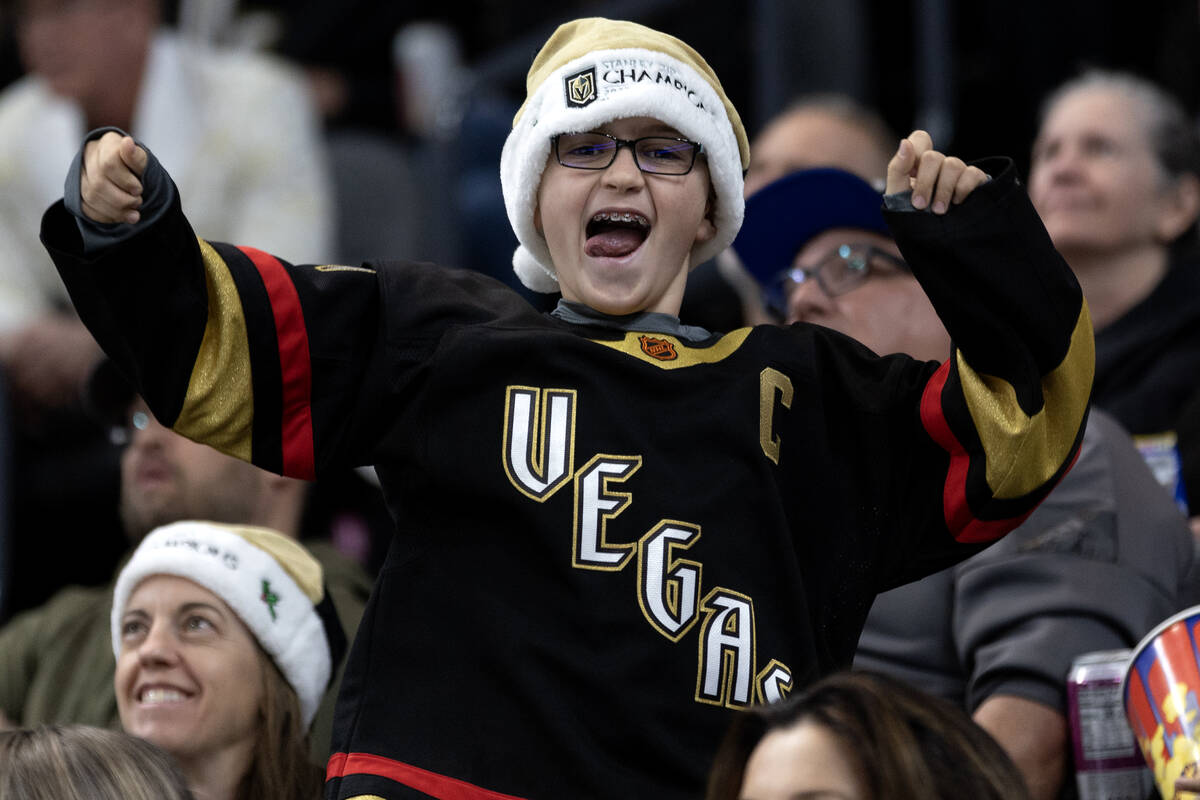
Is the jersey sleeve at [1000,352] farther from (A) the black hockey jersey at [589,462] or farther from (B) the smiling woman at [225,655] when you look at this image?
(B) the smiling woman at [225,655]

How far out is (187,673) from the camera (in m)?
3.15

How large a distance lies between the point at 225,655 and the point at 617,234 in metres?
1.24

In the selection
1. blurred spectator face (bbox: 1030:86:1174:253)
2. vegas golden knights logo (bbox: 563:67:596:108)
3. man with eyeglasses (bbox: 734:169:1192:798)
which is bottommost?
man with eyeglasses (bbox: 734:169:1192:798)

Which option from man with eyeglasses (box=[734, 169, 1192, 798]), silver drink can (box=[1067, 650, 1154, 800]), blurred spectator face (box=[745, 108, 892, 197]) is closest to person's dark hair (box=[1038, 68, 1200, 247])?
blurred spectator face (box=[745, 108, 892, 197])

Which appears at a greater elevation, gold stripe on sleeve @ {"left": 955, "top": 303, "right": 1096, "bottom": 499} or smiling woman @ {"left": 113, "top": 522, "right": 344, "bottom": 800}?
gold stripe on sleeve @ {"left": 955, "top": 303, "right": 1096, "bottom": 499}

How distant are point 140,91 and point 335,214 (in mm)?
830

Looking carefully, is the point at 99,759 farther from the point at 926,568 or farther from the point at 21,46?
the point at 21,46

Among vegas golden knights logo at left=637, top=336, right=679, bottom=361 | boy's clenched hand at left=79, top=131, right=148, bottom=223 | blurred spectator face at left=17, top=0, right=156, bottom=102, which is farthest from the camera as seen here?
blurred spectator face at left=17, top=0, right=156, bottom=102

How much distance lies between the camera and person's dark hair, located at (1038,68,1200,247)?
4516 millimetres

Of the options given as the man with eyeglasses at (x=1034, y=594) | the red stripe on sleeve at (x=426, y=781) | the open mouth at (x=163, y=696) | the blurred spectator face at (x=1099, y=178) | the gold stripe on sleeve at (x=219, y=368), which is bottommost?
the red stripe on sleeve at (x=426, y=781)

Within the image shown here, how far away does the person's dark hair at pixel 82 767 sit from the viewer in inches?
90.7

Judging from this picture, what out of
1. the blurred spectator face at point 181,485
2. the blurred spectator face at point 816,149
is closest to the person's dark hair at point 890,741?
the blurred spectator face at point 181,485

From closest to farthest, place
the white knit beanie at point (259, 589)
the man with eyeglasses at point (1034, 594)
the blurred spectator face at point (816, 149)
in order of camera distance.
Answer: the man with eyeglasses at point (1034, 594)
the white knit beanie at point (259, 589)
the blurred spectator face at point (816, 149)

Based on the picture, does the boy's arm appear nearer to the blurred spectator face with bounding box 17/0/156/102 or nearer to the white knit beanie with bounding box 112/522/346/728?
the white knit beanie with bounding box 112/522/346/728
